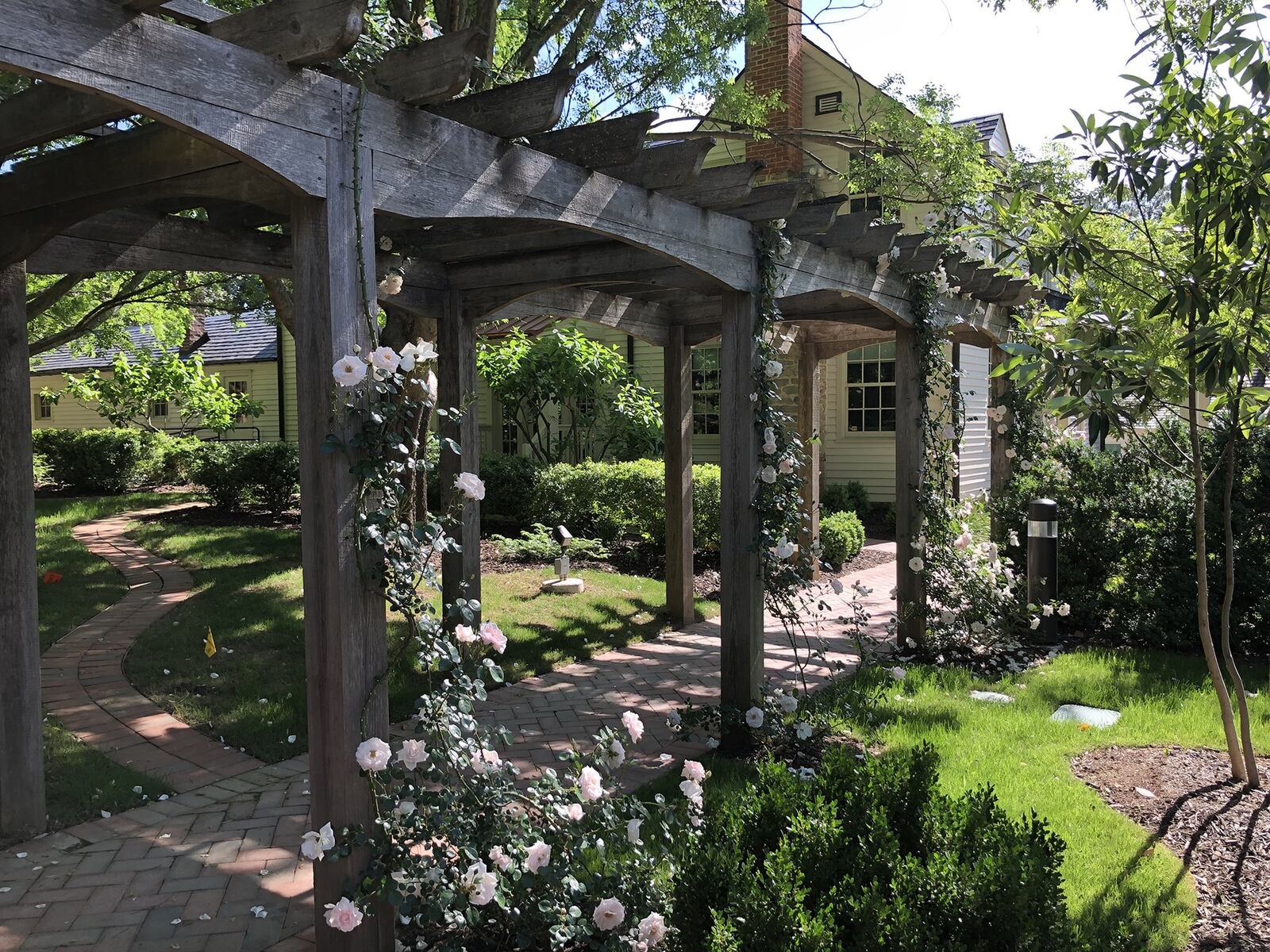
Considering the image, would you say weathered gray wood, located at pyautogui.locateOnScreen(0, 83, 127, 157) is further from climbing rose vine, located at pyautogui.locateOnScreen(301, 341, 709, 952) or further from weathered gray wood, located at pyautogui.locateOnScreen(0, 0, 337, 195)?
climbing rose vine, located at pyautogui.locateOnScreen(301, 341, 709, 952)

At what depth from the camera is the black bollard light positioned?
22.7 feet

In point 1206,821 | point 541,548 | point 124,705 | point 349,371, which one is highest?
point 349,371

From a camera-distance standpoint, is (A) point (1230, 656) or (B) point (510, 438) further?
(B) point (510, 438)

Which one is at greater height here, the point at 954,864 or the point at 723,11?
the point at 723,11

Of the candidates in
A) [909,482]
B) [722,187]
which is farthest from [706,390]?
[722,187]

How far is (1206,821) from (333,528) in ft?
12.3

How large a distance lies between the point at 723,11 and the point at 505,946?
25.5 feet

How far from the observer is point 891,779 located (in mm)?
2824

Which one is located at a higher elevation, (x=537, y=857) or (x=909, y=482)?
(x=909, y=482)

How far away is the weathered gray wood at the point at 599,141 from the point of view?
336cm

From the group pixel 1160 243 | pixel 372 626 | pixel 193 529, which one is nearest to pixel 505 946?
pixel 372 626

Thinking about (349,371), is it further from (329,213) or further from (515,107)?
(515,107)

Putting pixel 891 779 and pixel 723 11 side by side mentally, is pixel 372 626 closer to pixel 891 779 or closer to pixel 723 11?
pixel 891 779

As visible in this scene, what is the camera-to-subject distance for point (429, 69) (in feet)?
8.79
